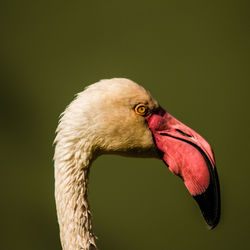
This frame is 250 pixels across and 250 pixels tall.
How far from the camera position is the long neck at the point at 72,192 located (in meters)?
1.21

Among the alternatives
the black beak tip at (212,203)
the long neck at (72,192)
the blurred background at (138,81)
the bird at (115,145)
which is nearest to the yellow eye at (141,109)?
the bird at (115,145)

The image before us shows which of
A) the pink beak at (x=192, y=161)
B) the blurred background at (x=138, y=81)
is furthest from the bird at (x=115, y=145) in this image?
the blurred background at (x=138, y=81)

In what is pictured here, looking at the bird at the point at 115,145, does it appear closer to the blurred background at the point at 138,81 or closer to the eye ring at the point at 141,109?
the eye ring at the point at 141,109

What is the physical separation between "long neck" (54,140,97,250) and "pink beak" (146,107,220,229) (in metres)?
0.29

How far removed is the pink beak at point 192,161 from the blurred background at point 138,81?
96cm

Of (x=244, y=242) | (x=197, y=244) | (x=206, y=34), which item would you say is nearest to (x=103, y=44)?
(x=206, y=34)

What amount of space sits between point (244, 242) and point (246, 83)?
1.16 metres

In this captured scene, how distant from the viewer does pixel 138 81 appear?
7.09ft

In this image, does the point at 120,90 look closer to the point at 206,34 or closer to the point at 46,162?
the point at 46,162

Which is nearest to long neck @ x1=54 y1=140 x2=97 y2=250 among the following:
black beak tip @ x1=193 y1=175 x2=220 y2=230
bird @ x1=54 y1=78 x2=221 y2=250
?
bird @ x1=54 y1=78 x2=221 y2=250

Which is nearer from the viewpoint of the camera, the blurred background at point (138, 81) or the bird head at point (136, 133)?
the bird head at point (136, 133)

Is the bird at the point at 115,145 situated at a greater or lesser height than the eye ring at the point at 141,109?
lesser

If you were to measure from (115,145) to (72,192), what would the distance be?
25 cm

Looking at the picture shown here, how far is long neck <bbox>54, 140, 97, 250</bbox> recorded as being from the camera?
1207 millimetres
